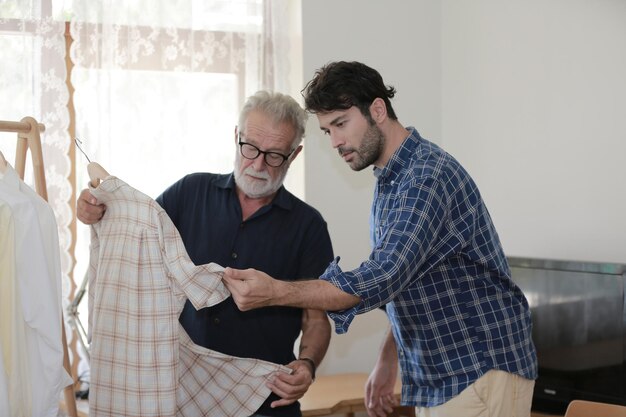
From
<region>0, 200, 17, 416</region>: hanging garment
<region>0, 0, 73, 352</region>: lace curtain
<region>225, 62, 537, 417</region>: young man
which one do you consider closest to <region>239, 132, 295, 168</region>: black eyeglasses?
<region>225, 62, 537, 417</region>: young man

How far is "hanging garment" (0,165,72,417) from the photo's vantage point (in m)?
1.86

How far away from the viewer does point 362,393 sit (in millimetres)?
3697

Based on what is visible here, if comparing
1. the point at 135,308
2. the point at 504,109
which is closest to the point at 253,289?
the point at 135,308

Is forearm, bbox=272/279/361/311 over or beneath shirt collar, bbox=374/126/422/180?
beneath

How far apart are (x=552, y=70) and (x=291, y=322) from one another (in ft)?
6.37

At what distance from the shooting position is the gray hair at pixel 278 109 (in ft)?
7.65

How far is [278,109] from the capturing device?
2.33 metres

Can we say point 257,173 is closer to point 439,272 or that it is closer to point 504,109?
point 439,272

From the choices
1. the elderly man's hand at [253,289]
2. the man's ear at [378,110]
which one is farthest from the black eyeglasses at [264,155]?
the elderly man's hand at [253,289]

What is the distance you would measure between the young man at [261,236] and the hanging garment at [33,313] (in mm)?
460

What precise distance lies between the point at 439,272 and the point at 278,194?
569 mm

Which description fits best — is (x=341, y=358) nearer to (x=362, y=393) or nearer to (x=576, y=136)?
(x=362, y=393)

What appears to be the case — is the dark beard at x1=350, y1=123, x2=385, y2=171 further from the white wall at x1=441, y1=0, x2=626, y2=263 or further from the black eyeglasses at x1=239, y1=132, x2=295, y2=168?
the white wall at x1=441, y1=0, x2=626, y2=263

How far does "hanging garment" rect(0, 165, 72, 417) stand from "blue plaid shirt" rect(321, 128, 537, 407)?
0.78 meters
